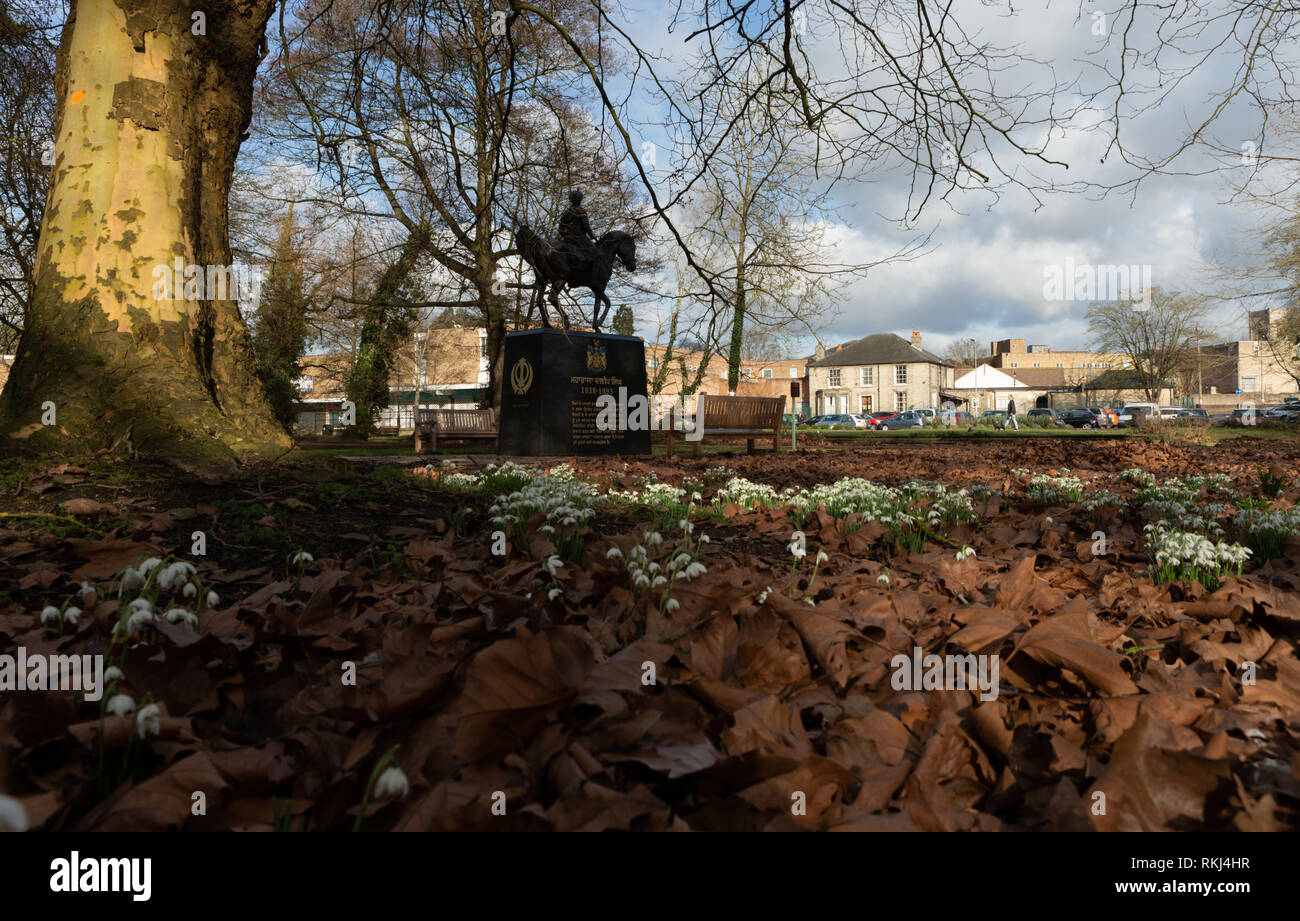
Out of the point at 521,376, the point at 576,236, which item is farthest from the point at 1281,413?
the point at 521,376

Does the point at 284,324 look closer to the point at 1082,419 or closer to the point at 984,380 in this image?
the point at 1082,419

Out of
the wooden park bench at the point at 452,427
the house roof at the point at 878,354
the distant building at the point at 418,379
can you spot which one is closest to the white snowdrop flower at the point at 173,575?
the wooden park bench at the point at 452,427

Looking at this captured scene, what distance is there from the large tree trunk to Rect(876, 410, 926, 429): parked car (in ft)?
160

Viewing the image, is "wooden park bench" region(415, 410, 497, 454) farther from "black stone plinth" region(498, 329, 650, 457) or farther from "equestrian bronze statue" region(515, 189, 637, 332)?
"equestrian bronze statue" region(515, 189, 637, 332)

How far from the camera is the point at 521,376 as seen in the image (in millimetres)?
12156

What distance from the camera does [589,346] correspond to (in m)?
11.9

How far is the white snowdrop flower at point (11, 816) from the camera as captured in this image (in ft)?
2.94

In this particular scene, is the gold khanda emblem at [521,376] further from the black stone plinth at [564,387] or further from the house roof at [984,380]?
the house roof at [984,380]

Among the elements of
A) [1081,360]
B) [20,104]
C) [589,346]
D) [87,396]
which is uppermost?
[1081,360]

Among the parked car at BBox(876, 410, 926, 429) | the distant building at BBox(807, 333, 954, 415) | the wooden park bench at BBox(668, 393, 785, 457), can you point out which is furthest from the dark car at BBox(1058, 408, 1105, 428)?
the wooden park bench at BBox(668, 393, 785, 457)

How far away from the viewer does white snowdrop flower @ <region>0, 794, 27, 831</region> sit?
2.94 ft

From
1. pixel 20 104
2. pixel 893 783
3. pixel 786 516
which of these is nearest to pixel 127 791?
pixel 893 783
